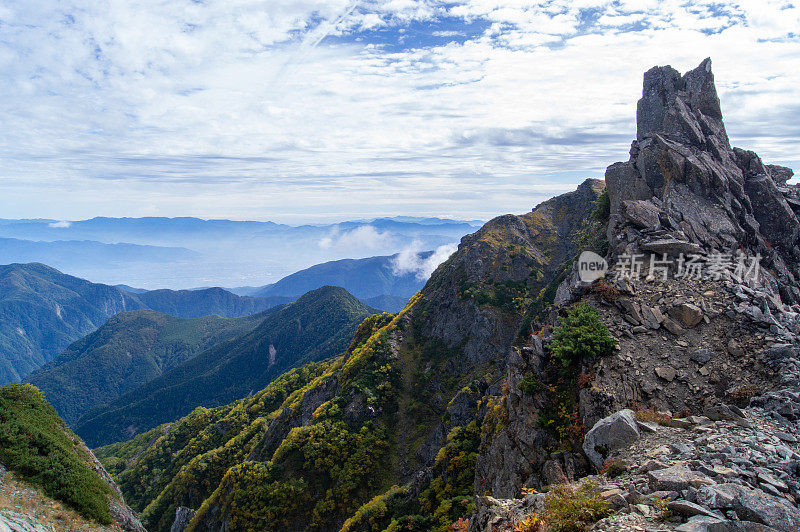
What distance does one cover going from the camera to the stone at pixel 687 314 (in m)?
18.6

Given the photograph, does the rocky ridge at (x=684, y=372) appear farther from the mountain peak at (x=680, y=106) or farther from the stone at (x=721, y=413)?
the mountain peak at (x=680, y=106)

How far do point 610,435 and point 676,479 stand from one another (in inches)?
161

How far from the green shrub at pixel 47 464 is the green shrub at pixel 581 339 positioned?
33.2 m

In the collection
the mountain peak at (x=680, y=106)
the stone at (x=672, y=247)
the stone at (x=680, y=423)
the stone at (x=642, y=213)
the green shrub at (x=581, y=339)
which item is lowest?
the stone at (x=680, y=423)

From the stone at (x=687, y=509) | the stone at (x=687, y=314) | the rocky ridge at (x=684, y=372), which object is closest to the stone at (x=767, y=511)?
the rocky ridge at (x=684, y=372)

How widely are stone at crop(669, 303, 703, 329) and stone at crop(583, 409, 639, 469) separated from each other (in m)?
7.13

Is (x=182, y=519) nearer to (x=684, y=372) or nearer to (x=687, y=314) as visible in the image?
(x=684, y=372)

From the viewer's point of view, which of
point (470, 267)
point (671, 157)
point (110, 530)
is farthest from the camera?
point (470, 267)

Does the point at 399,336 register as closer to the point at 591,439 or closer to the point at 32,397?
the point at 32,397

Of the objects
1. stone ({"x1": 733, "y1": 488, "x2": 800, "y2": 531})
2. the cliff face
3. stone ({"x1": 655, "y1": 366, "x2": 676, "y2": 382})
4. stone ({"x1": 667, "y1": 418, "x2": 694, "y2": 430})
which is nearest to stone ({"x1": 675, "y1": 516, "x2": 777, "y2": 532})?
stone ({"x1": 733, "y1": 488, "x2": 800, "y2": 531})

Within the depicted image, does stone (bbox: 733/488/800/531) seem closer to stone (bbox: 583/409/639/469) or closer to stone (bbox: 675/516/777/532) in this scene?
Result: stone (bbox: 675/516/777/532)

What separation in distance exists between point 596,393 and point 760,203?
27.2m

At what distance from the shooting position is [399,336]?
6544cm

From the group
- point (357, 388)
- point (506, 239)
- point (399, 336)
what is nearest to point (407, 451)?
point (357, 388)
